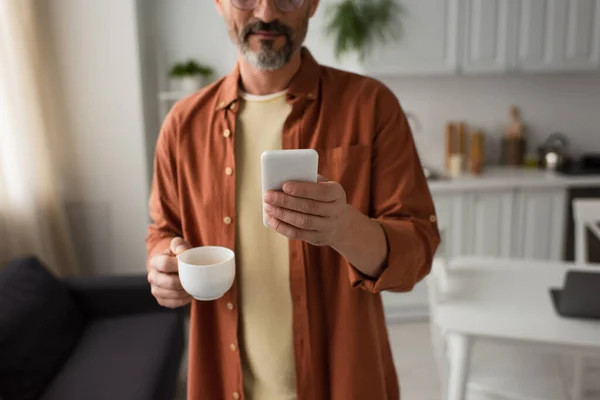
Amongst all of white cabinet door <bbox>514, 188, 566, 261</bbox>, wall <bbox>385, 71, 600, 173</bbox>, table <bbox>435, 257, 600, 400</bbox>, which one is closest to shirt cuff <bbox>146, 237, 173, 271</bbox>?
table <bbox>435, 257, 600, 400</bbox>

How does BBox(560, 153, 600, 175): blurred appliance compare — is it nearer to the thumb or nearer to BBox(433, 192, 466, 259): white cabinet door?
BBox(433, 192, 466, 259): white cabinet door

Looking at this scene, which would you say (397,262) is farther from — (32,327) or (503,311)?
(32,327)

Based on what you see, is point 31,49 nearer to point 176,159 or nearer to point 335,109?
point 176,159

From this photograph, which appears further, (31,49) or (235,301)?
(31,49)

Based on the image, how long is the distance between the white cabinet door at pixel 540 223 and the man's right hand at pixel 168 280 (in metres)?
2.66

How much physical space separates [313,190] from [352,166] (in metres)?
0.29

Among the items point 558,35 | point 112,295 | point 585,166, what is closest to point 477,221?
point 585,166

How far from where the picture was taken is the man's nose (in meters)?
1.00

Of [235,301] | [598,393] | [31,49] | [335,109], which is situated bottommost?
[598,393]

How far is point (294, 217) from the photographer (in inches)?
31.0

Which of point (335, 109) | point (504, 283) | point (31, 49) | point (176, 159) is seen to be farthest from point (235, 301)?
point (31, 49)

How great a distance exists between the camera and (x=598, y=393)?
2.58 m

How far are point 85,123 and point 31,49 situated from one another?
46 centimetres

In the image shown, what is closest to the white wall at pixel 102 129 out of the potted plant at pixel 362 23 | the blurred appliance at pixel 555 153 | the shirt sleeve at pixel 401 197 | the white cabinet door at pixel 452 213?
the potted plant at pixel 362 23
